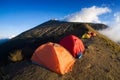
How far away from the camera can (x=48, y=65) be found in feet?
86.5

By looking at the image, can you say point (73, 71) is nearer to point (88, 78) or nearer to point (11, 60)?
point (88, 78)

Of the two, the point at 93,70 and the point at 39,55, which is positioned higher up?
the point at 39,55

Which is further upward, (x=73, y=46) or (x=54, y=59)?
(x=73, y=46)

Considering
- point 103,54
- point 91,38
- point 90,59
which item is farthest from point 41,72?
point 91,38

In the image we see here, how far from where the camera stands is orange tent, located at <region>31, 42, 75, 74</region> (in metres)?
26.0

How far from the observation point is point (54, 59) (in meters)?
26.5

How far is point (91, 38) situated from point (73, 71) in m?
17.3

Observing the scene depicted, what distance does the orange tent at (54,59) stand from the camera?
26.0 metres

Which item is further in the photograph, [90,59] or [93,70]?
[90,59]

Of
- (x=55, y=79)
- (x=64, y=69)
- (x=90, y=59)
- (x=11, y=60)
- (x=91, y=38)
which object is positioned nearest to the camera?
(x=55, y=79)

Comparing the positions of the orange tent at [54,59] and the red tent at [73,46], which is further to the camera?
the red tent at [73,46]

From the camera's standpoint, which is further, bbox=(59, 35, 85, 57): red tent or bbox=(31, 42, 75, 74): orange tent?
bbox=(59, 35, 85, 57): red tent

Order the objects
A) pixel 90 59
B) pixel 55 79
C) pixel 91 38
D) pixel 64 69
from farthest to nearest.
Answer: pixel 91 38
pixel 90 59
pixel 64 69
pixel 55 79

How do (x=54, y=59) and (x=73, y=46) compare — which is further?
(x=73, y=46)
